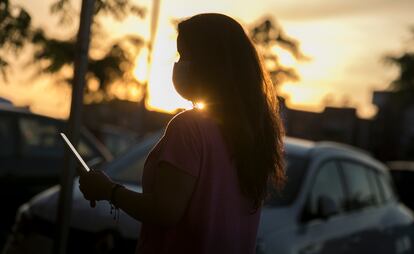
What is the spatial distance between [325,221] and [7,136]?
12.2 feet

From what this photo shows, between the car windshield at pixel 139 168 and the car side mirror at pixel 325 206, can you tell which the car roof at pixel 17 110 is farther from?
the car side mirror at pixel 325 206

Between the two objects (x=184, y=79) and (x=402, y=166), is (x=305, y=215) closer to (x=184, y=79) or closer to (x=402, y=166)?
(x=184, y=79)

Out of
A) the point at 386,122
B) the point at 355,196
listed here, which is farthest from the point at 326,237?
the point at 386,122

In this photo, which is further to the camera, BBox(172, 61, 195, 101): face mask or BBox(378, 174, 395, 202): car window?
BBox(378, 174, 395, 202): car window

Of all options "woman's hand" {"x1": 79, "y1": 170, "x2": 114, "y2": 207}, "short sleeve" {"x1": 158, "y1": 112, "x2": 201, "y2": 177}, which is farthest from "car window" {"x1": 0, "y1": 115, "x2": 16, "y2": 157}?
"short sleeve" {"x1": 158, "y1": 112, "x2": 201, "y2": 177}

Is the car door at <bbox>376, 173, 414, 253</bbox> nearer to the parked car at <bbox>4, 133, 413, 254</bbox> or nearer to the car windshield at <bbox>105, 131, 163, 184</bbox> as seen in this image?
the parked car at <bbox>4, 133, 413, 254</bbox>

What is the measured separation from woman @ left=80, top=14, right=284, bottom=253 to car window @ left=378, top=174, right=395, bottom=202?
501 centimetres

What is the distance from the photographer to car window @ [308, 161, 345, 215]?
554 centimetres

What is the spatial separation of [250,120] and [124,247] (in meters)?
2.13

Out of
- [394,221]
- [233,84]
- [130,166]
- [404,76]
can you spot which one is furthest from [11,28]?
[404,76]

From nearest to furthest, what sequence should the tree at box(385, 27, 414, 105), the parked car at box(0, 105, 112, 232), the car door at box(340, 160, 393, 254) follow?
1. the car door at box(340, 160, 393, 254)
2. the parked car at box(0, 105, 112, 232)
3. the tree at box(385, 27, 414, 105)

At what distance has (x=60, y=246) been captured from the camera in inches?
149

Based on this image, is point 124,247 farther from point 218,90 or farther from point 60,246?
point 218,90

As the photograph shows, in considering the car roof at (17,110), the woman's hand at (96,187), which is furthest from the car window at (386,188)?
the woman's hand at (96,187)
